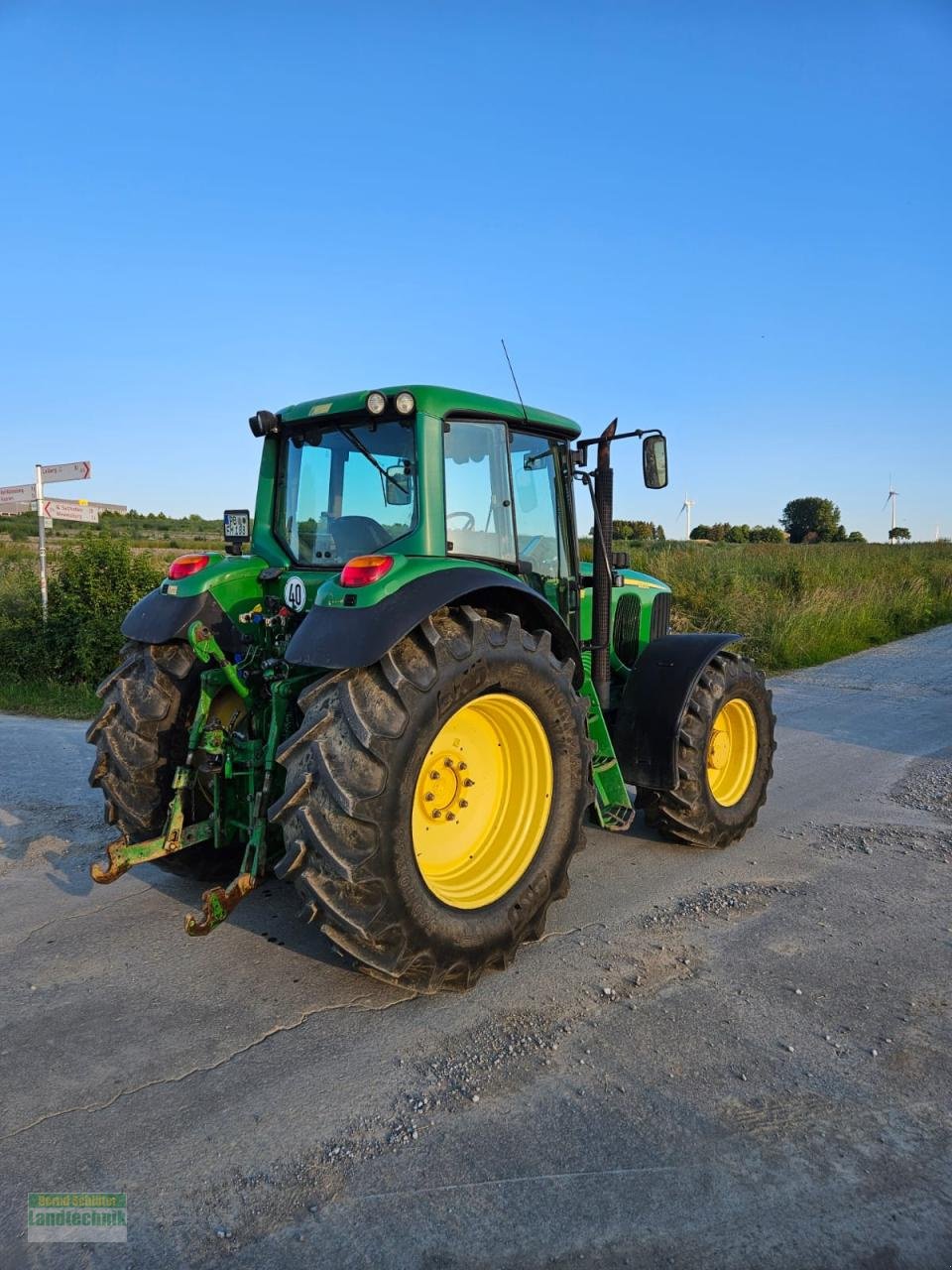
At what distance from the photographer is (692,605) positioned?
15.3 metres

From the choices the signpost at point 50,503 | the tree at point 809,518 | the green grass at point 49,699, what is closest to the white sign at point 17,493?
the signpost at point 50,503

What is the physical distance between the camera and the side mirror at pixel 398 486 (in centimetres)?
389

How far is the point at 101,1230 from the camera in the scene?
2199mm

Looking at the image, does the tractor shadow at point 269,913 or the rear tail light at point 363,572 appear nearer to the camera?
the rear tail light at point 363,572

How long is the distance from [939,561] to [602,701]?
27.8 meters

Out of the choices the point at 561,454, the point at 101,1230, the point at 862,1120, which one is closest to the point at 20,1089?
the point at 101,1230

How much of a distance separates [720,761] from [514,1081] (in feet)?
9.58

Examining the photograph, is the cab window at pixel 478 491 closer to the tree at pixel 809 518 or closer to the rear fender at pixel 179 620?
the rear fender at pixel 179 620

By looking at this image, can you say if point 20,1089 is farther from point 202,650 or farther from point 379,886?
point 202,650

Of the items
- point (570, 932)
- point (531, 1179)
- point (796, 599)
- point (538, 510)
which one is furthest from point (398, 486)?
point (796, 599)

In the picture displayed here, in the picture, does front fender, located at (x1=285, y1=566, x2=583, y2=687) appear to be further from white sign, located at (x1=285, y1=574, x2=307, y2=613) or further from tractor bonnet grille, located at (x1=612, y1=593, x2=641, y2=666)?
tractor bonnet grille, located at (x1=612, y1=593, x2=641, y2=666)

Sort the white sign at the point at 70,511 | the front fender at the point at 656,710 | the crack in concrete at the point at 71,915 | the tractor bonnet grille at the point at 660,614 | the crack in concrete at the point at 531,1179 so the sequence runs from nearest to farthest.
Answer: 1. the crack in concrete at the point at 531,1179
2. the crack in concrete at the point at 71,915
3. the front fender at the point at 656,710
4. the tractor bonnet grille at the point at 660,614
5. the white sign at the point at 70,511

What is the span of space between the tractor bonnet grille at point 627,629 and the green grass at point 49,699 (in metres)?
6.00

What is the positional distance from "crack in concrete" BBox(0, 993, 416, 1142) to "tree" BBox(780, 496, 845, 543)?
6931 centimetres
